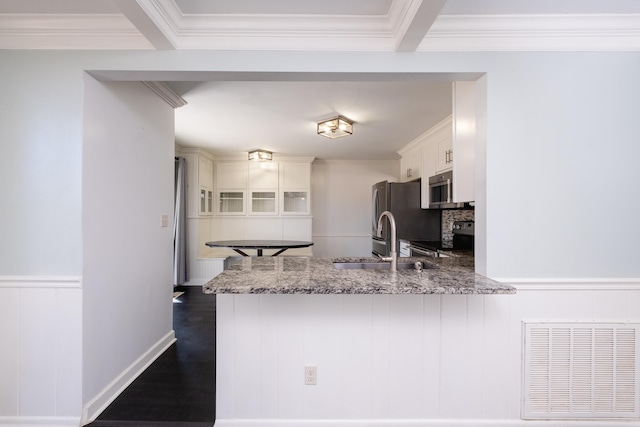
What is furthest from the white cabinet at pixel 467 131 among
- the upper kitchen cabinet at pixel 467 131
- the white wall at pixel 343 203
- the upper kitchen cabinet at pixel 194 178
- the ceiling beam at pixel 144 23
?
the upper kitchen cabinet at pixel 194 178

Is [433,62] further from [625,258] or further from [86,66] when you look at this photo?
[86,66]

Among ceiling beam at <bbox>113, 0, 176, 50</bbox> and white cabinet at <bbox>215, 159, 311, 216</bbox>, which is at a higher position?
ceiling beam at <bbox>113, 0, 176, 50</bbox>

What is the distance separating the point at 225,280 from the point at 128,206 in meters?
1.11

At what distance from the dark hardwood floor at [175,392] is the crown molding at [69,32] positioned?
2.07 metres

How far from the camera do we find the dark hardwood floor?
1.70 m

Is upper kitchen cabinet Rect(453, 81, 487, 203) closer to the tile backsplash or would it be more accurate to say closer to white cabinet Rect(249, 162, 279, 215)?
the tile backsplash

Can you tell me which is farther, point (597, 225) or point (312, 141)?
point (312, 141)

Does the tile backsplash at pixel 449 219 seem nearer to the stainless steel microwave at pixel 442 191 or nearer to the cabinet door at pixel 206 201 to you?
the stainless steel microwave at pixel 442 191

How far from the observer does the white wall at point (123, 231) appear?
1.71 m

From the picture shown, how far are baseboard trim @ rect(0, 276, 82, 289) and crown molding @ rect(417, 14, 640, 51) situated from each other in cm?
229

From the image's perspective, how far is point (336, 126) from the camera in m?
3.24

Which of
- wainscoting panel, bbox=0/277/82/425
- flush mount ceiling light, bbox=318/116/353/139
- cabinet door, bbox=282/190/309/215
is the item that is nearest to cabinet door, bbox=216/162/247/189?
cabinet door, bbox=282/190/309/215

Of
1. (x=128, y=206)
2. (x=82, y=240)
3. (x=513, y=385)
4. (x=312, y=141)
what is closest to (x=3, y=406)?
(x=82, y=240)

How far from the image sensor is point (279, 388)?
1.58m
